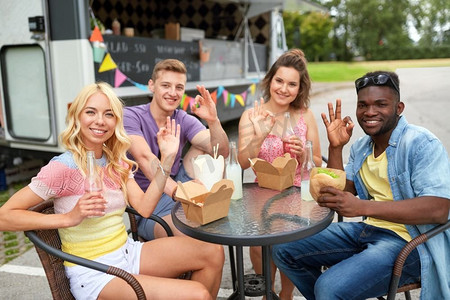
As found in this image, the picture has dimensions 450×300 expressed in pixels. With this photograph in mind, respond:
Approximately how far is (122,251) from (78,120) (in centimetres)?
59

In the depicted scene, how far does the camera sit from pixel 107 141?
1.92 m

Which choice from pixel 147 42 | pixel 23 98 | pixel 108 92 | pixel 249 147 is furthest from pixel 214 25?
pixel 108 92

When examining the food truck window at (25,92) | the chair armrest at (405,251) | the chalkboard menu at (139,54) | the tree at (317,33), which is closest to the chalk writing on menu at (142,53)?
the chalkboard menu at (139,54)

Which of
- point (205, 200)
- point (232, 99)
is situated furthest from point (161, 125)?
point (232, 99)

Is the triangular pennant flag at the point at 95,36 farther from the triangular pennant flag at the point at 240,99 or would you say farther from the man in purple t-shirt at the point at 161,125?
the triangular pennant flag at the point at 240,99

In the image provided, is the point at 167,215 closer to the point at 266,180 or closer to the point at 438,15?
the point at 266,180

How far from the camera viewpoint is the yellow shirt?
189 cm

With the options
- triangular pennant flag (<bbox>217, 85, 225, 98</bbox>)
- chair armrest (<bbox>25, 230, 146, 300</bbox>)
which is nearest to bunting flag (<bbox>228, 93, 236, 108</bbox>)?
triangular pennant flag (<bbox>217, 85, 225, 98</bbox>)

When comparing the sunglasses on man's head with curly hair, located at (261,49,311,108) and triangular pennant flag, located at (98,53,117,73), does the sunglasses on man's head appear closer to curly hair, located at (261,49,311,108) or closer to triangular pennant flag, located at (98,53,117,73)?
curly hair, located at (261,49,311,108)

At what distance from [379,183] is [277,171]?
48 centimetres

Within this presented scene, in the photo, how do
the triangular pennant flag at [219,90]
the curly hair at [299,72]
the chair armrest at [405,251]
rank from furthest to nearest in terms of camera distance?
the triangular pennant flag at [219,90] → the curly hair at [299,72] → the chair armrest at [405,251]

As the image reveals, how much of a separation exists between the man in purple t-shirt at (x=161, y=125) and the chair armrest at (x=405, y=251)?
1104 millimetres

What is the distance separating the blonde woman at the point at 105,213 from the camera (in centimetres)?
159

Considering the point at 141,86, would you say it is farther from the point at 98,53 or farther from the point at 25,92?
the point at 25,92
